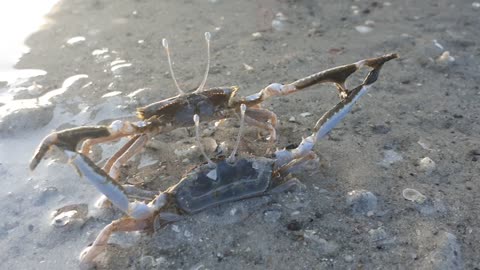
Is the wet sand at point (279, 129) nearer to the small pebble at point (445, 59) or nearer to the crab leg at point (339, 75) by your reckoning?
the small pebble at point (445, 59)

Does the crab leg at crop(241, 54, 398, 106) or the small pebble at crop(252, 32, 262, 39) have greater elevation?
the crab leg at crop(241, 54, 398, 106)

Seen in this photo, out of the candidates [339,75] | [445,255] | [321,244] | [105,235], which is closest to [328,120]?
[339,75]

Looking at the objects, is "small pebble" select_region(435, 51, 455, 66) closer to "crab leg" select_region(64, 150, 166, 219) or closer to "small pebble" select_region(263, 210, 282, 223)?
"small pebble" select_region(263, 210, 282, 223)

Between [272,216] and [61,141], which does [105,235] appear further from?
[272,216]

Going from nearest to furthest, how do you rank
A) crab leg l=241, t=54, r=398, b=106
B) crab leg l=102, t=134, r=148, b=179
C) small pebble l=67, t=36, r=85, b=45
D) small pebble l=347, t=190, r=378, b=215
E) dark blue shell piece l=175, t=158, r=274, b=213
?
dark blue shell piece l=175, t=158, r=274, b=213 → small pebble l=347, t=190, r=378, b=215 → crab leg l=241, t=54, r=398, b=106 → crab leg l=102, t=134, r=148, b=179 → small pebble l=67, t=36, r=85, b=45

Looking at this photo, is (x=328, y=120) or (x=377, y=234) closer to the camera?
(x=377, y=234)

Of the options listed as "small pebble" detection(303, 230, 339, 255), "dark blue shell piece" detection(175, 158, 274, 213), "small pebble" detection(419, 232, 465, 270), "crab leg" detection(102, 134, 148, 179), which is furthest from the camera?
"crab leg" detection(102, 134, 148, 179)

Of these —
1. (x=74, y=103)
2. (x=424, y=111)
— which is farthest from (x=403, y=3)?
(x=74, y=103)

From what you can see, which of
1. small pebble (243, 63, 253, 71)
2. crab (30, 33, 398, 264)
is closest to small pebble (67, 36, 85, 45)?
small pebble (243, 63, 253, 71)
